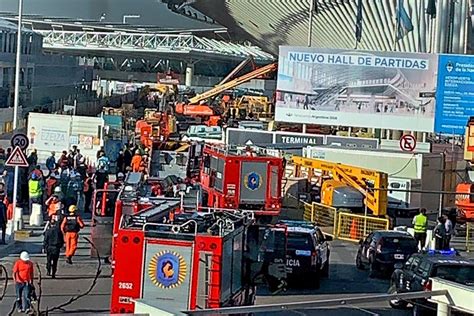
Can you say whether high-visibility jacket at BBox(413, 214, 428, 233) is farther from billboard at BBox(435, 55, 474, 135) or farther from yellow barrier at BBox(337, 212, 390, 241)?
billboard at BBox(435, 55, 474, 135)

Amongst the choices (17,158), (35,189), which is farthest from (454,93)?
(17,158)

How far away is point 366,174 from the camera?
32438 millimetres

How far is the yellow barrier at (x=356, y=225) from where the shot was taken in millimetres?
29859

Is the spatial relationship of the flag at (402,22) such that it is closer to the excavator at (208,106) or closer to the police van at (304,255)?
the excavator at (208,106)

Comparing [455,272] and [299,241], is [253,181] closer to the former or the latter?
[299,241]

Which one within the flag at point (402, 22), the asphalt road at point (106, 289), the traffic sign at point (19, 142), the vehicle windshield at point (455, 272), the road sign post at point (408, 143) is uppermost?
the flag at point (402, 22)

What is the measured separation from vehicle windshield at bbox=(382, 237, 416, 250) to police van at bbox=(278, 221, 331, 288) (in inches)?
72.8

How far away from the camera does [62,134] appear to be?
40938 millimetres

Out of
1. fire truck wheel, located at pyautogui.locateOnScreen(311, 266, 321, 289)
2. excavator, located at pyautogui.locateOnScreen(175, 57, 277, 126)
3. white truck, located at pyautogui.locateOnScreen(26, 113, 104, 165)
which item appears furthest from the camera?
excavator, located at pyautogui.locateOnScreen(175, 57, 277, 126)

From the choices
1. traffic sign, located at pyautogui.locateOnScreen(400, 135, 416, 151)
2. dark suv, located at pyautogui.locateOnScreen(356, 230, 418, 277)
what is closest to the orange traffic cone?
dark suv, located at pyautogui.locateOnScreen(356, 230, 418, 277)

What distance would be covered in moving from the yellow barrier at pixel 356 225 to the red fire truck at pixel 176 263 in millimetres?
15825

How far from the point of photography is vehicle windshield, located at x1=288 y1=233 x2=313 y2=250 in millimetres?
21047

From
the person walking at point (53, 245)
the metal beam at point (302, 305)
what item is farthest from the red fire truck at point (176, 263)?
the metal beam at point (302, 305)

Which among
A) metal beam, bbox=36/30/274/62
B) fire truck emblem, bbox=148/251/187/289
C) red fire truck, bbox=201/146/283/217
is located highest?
metal beam, bbox=36/30/274/62
